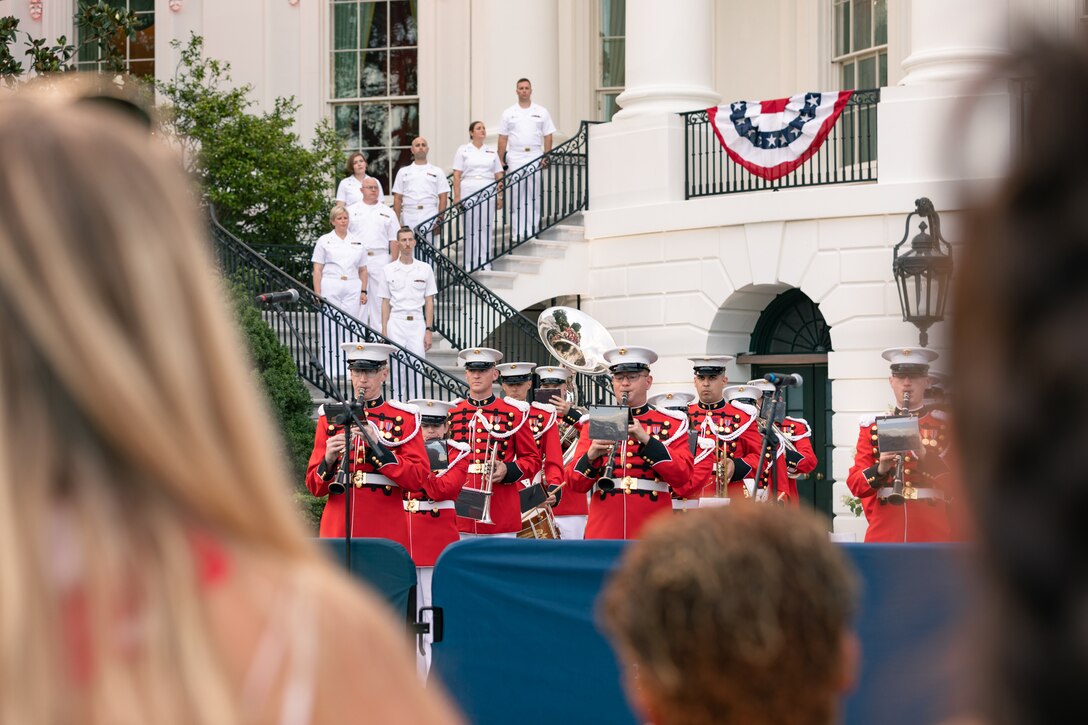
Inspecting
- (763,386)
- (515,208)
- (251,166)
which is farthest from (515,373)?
(251,166)

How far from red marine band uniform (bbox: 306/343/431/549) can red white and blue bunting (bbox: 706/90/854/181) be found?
25.5 feet

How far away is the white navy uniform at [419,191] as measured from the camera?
21281 millimetres

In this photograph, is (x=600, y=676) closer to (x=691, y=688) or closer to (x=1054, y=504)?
(x=691, y=688)

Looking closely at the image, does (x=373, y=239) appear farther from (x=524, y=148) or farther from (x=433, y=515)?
(x=433, y=515)

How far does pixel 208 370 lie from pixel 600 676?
5701 millimetres

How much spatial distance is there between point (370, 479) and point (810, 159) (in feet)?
28.4

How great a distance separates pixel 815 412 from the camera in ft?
62.8

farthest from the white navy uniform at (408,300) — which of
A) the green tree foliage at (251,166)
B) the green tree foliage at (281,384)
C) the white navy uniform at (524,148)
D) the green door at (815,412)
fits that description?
the green door at (815,412)

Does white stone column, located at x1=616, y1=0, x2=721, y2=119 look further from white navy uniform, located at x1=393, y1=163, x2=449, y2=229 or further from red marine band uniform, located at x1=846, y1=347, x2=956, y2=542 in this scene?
red marine band uniform, located at x1=846, y1=347, x2=956, y2=542

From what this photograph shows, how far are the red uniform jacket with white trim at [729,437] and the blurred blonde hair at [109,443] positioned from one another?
11390 millimetres

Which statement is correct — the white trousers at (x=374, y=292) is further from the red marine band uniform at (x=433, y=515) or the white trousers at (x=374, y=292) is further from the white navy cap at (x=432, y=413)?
the red marine band uniform at (x=433, y=515)

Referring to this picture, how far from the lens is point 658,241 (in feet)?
63.1

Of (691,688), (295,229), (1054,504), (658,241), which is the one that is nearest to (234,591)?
(1054,504)

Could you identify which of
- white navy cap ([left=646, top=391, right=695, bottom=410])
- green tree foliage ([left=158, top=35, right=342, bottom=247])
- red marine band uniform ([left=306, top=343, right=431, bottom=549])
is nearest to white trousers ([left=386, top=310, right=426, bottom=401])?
green tree foliage ([left=158, top=35, right=342, bottom=247])
